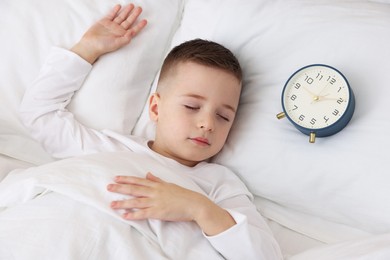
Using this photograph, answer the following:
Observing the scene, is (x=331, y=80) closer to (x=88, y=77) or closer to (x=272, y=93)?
(x=272, y=93)

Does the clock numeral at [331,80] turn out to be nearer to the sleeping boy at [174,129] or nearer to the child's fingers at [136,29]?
the sleeping boy at [174,129]

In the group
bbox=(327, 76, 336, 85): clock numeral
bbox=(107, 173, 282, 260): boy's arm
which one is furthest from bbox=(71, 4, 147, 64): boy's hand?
bbox=(327, 76, 336, 85): clock numeral

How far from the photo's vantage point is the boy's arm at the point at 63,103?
4.50ft

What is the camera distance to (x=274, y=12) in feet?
4.57

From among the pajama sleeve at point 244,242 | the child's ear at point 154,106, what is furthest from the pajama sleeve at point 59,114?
the pajama sleeve at point 244,242

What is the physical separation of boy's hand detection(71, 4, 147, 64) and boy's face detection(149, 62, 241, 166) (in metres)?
0.22

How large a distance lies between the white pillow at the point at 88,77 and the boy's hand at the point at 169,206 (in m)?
0.38

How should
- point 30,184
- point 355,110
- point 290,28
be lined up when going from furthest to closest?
1. point 290,28
2. point 355,110
3. point 30,184

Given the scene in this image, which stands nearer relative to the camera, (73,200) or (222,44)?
(73,200)

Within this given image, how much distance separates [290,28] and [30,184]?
2.54 feet

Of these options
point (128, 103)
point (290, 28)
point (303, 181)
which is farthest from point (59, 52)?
point (303, 181)

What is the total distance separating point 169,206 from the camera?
1.08 metres

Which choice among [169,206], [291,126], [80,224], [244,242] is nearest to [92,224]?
[80,224]

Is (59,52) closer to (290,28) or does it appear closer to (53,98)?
(53,98)
